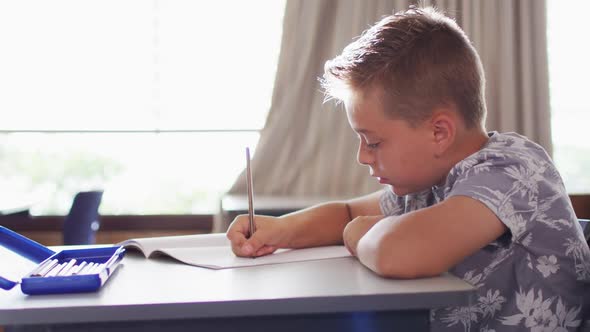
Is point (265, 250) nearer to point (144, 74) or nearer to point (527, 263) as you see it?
point (527, 263)

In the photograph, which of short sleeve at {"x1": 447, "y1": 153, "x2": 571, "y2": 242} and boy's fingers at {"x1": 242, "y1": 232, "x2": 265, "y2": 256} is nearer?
short sleeve at {"x1": 447, "y1": 153, "x2": 571, "y2": 242}

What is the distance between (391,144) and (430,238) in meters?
0.26

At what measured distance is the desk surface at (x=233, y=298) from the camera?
0.78 meters

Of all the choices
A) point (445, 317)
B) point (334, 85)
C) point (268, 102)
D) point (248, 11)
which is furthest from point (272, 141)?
point (445, 317)

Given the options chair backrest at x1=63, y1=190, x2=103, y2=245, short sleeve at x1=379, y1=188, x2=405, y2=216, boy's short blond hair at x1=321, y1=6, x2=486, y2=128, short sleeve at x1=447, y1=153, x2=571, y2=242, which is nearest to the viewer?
short sleeve at x1=447, y1=153, x2=571, y2=242

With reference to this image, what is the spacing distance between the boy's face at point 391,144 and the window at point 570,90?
91.9 inches

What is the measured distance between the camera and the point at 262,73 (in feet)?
11.3

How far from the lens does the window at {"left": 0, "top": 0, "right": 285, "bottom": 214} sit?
3430 mm

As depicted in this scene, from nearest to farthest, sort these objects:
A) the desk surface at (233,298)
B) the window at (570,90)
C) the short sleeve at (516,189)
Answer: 1. the desk surface at (233,298)
2. the short sleeve at (516,189)
3. the window at (570,90)

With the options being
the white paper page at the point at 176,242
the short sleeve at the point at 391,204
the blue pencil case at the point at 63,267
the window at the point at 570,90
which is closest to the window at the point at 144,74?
the window at the point at 570,90

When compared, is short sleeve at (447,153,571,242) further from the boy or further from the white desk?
the white desk

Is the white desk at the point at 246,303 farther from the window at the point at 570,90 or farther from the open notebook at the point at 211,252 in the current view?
the window at the point at 570,90

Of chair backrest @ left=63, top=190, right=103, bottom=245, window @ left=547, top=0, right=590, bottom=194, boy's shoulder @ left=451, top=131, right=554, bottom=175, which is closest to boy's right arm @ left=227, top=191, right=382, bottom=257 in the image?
boy's shoulder @ left=451, top=131, right=554, bottom=175

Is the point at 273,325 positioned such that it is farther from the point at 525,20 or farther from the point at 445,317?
the point at 525,20
